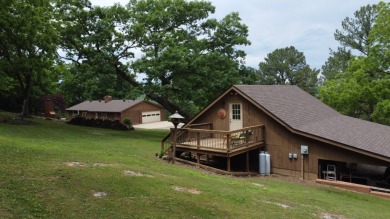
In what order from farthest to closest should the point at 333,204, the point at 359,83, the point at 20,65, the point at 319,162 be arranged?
the point at 359,83 → the point at 20,65 → the point at 319,162 → the point at 333,204

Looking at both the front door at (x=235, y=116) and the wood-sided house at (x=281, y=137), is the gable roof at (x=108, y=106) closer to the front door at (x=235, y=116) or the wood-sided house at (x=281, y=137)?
the wood-sided house at (x=281, y=137)

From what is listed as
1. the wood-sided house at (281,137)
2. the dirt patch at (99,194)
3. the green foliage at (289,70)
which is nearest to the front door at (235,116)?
the wood-sided house at (281,137)

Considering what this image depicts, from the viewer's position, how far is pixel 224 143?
17.7 m

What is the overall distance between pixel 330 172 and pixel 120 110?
128ft

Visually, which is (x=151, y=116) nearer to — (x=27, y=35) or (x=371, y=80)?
(x=27, y=35)

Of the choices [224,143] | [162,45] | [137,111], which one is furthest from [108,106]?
[224,143]

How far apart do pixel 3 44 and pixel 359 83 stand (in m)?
28.3

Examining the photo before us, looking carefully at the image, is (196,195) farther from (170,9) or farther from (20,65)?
(170,9)

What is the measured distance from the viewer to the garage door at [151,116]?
5588 centimetres

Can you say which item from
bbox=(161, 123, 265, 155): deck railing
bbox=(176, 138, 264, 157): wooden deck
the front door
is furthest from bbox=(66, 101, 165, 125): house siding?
bbox=(176, 138, 264, 157): wooden deck

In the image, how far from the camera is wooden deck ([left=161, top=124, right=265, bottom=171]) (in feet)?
53.4

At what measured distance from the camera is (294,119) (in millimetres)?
18219

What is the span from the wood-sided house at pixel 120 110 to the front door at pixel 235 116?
107ft

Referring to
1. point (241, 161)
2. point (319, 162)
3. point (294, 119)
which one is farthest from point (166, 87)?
point (319, 162)
